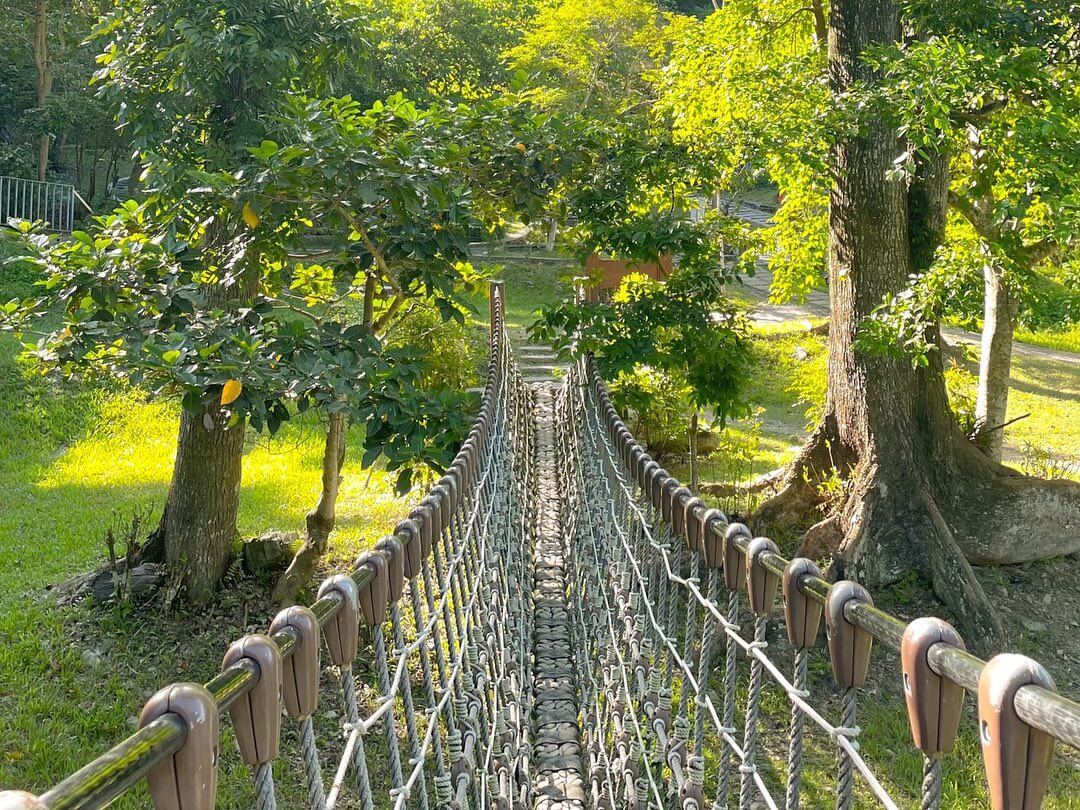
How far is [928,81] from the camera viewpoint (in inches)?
118

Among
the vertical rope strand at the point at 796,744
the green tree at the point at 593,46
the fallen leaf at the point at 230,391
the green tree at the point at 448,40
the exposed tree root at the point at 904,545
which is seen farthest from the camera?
the green tree at the point at 593,46

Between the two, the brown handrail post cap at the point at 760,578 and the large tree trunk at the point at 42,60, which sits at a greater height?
the large tree trunk at the point at 42,60

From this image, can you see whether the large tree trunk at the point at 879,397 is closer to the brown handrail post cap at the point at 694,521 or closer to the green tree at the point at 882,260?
the green tree at the point at 882,260

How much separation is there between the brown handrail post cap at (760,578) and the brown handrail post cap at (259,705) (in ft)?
2.27

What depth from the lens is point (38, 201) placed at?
1351 cm

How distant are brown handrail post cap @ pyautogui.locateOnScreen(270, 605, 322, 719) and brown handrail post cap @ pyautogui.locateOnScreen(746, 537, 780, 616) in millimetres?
613

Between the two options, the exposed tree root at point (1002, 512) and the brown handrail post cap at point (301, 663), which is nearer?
the brown handrail post cap at point (301, 663)

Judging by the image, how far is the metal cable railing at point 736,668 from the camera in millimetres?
677

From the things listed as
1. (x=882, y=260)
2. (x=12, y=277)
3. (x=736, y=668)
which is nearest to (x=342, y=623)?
(x=736, y=668)

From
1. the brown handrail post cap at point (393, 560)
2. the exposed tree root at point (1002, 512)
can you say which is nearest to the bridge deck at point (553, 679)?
the brown handrail post cap at point (393, 560)

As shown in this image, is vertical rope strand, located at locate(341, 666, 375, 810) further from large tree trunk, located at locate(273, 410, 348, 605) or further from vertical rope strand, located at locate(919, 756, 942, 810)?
large tree trunk, located at locate(273, 410, 348, 605)

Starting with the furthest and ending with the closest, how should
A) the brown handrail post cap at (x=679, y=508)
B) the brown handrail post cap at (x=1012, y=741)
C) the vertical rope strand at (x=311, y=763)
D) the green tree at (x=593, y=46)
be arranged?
the green tree at (x=593, y=46) < the brown handrail post cap at (x=679, y=508) < the vertical rope strand at (x=311, y=763) < the brown handrail post cap at (x=1012, y=741)

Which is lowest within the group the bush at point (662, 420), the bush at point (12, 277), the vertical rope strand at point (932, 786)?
the bush at point (662, 420)

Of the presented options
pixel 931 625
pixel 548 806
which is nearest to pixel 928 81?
pixel 548 806
